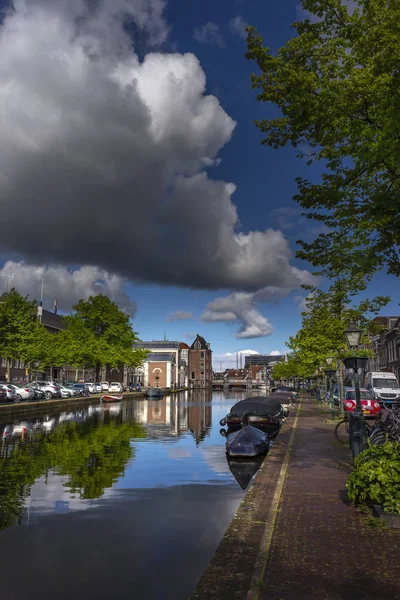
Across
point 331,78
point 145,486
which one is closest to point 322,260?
point 331,78

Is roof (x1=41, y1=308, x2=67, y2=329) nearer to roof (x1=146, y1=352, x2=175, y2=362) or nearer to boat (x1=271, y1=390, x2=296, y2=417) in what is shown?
roof (x1=146, y1=352, x2=175, y2=362)

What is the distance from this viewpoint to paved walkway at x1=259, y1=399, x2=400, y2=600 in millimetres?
5262

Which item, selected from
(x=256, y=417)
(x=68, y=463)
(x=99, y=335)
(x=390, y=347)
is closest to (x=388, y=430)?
(x=68, y=463)

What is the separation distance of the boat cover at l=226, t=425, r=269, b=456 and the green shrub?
9.89 metres

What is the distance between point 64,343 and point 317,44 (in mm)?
59971

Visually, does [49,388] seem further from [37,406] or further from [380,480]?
[380,480]

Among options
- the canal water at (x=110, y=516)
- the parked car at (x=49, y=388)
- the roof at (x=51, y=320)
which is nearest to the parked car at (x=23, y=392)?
the parked car at (x=49, y=388)

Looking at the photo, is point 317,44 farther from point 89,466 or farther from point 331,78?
point 89,466

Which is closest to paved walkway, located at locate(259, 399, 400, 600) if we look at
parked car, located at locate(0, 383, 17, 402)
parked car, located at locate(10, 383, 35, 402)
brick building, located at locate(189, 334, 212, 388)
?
parked car, located at locate(0, 383, 17, 402)

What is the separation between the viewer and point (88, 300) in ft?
249

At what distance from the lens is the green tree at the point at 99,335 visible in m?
69.2

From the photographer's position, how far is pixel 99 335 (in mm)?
75812

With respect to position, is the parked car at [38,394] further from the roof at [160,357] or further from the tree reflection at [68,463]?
the roof at [160,357]

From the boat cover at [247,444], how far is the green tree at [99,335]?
5132 cm
